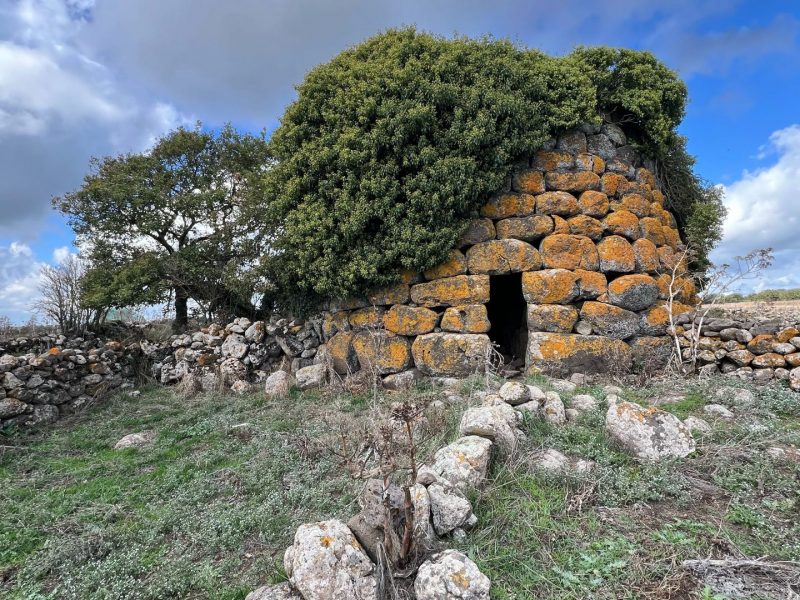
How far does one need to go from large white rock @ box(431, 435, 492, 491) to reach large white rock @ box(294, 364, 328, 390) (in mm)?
4110

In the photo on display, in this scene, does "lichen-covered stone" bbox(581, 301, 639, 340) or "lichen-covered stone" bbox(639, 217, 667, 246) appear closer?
"lichen-covered stone" bbox(581, 301, 639, 340)

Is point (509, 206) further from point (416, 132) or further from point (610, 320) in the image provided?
point (610, 320)

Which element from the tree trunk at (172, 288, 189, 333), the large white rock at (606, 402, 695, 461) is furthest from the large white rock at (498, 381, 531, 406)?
the tree trunk at (172, 288, 189, 333)

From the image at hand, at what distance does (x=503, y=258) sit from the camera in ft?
22.5

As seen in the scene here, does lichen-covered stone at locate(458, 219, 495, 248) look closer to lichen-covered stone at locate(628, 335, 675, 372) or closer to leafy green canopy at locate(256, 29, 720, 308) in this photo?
leafy green canopy at locate(256, 29, 720, 308)

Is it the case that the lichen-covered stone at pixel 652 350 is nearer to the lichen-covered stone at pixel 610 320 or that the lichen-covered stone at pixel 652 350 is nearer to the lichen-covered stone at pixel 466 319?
the lichen-covered stone at pixel 610 320

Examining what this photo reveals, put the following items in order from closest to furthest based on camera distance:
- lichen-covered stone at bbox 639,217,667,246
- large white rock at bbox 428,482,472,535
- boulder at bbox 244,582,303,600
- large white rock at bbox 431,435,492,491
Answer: boulder at bbox 244,582,303,600 < large white rock at bbox 428,482,472,535 < large white rock at bbox 431,435,492,491 < lichen-covered stone at bbox 639,217,667,246

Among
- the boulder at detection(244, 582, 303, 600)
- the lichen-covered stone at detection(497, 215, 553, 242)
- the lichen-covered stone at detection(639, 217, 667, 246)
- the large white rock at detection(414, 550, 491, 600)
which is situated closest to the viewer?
the large white rock at detection(414, 550, 491, 600)

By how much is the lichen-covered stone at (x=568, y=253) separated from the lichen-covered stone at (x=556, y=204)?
448 mm

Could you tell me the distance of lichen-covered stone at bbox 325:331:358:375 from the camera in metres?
7.38

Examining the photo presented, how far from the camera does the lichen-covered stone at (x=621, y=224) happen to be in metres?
7.04

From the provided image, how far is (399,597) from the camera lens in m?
2.30

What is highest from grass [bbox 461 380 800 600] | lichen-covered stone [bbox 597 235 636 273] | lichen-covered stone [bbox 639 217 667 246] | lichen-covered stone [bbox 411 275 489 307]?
lichen-covered stone [bbox 639 217 667 246]

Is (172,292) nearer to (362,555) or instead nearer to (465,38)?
(465,38)
